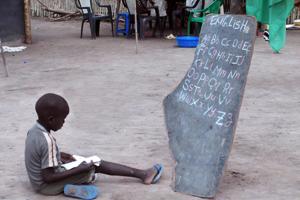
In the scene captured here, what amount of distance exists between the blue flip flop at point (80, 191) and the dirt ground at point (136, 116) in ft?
0.23

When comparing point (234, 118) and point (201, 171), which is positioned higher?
point (234, 118)

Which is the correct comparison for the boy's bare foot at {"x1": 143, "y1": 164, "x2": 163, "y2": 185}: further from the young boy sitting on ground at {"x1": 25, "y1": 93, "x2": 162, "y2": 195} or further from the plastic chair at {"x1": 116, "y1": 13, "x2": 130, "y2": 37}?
the plastic chair at {"x1": 116, "y1": 13, "x2": 130, "y2": 37}

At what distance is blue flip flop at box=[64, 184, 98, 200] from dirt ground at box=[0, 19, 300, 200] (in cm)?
7

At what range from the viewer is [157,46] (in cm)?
1180

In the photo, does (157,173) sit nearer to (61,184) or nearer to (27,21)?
(61,184)

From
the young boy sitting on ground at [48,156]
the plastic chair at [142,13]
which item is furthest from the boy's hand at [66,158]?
the plastic chair at [142,13]

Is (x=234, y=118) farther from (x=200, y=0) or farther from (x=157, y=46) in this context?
(x=200, y=0)

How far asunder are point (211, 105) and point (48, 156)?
1161mm

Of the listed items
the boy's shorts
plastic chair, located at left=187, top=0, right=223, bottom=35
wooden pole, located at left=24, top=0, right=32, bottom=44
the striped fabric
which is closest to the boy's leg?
the boy's shorts

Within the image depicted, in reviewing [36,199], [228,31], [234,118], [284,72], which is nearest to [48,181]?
[36,199]

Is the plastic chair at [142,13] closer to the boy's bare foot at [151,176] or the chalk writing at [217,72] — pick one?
the chalk writing at [217,72]

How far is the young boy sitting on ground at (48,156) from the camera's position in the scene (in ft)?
11.8

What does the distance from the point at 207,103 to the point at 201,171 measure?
47cm

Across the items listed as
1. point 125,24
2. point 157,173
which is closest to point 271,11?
point 157,173
